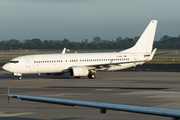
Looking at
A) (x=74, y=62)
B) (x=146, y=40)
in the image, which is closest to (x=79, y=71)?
(x=74, y=62)

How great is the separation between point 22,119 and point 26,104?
15.5 ft

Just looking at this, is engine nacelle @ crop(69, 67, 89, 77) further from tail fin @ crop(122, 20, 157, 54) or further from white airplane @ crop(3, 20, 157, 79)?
tail fin @ crop(122, 20, 157, 54)

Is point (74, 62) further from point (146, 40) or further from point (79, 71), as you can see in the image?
point (146, 40)

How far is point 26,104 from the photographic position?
19.5 m

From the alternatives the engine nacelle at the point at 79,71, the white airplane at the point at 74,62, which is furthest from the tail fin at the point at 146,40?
the engine nacelle at the point at 79,71

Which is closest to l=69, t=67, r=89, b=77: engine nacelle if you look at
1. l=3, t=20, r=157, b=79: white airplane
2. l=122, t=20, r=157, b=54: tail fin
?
l=3, t=20, r=157, b=79: white airplane

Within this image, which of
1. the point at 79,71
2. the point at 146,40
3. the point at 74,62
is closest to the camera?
the point at 79,71

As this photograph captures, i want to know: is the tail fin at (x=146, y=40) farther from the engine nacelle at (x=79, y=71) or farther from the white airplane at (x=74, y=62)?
the engine nacelle at (x=79, y=71)

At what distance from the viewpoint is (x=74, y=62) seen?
39.9 meters

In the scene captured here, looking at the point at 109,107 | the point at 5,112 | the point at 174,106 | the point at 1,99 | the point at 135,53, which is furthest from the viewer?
the point at 135,53

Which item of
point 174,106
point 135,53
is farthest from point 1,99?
point 135,53

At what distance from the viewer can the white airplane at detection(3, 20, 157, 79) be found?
38000 millimetres

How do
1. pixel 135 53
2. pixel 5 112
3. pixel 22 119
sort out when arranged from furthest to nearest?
pixel 135 53
pixel 5 112
pixel 22 119

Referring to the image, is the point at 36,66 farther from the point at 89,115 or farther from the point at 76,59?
the point at 89,115
